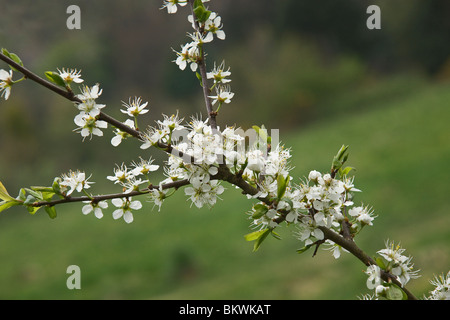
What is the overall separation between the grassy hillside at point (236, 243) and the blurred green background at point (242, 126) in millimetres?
37

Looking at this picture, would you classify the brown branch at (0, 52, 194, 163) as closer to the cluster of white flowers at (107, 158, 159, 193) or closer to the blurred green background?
the cluster of white flowers at (107, 158, 159, 193)

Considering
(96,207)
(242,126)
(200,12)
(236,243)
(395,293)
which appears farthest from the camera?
(242,126)

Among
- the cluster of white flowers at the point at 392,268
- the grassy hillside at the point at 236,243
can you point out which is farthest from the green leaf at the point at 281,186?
the grassy hillside at the point at 236,243

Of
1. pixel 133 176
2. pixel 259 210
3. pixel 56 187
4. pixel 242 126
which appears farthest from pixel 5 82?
pixel 242 126

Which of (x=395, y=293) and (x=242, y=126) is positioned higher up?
(x=242, y=126)

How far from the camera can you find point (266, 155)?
1.38 metres

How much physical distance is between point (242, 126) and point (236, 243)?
761 cm

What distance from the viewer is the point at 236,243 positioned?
896 centimetres

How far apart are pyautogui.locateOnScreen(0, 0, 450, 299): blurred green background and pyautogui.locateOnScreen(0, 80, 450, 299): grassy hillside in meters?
0.04

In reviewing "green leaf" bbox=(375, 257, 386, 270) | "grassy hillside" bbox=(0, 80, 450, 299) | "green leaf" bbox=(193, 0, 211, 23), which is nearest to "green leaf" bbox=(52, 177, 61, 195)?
"green leaf" bbox=(193, 0, 211, 23)

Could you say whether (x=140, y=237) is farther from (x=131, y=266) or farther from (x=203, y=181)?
(x=203, y=181)

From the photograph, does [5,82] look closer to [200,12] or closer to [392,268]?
[200,12]

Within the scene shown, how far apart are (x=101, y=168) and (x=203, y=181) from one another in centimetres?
1379

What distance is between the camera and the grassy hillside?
7.07 meters
